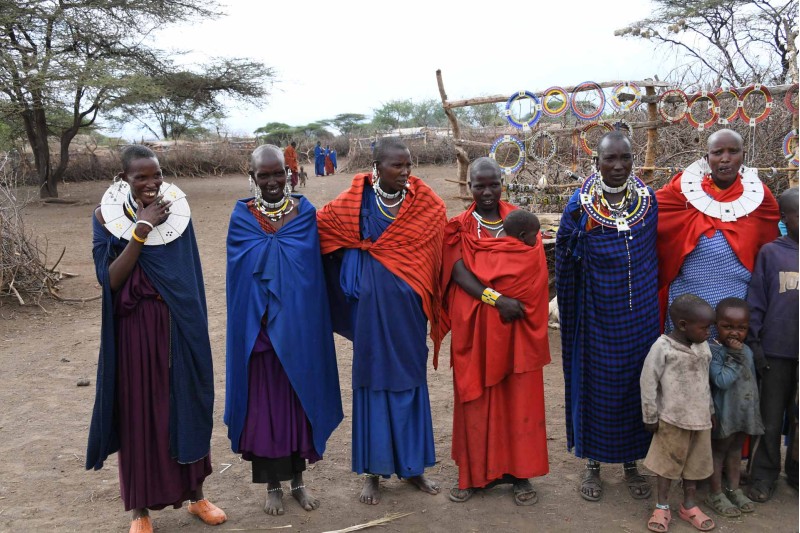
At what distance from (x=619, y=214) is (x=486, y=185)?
65 cm

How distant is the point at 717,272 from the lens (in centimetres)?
323

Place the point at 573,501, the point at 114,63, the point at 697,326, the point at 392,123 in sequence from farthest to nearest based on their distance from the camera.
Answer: the point at 392,123 < the point at 114,63 < the point at 573,501 < the point at 697,326

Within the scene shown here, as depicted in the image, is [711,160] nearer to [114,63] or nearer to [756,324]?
[756,324]

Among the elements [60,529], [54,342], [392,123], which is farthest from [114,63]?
[392,123]

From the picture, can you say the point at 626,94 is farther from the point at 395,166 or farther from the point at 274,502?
the point at 274,502

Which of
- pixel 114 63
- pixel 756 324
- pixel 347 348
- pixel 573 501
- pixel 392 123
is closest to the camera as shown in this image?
pixel 756 324

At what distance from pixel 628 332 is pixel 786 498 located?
3.65ft

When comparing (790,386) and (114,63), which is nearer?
(790,386)

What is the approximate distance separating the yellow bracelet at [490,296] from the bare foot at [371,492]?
3.54 feet

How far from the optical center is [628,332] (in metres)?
3.27

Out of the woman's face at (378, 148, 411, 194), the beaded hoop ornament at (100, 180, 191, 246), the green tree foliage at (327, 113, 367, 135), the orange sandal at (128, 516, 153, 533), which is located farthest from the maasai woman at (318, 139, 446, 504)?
the green tree foliage at (327, 113, 367, 135)

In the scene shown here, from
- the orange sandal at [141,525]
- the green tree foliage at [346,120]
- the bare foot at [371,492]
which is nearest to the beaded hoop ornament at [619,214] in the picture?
the bare foot at [371,492]

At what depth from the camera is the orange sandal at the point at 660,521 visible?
3062 mm

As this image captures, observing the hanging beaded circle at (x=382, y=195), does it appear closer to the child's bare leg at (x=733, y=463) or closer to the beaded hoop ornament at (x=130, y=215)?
the beaded hoop ornament at (x=130, y=215)
